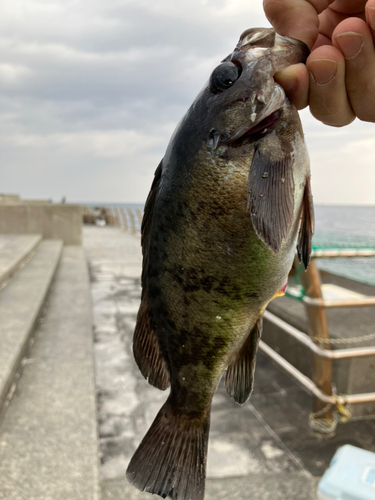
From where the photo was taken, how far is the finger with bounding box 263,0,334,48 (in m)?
1.38

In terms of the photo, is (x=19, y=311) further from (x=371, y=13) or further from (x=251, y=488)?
(x=371, y=13)

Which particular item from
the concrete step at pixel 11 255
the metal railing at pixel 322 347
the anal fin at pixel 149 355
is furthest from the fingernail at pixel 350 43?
the concrete step at pixel 11 255

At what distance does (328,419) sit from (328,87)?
12.5ft

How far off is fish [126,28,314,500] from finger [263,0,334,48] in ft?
0.68

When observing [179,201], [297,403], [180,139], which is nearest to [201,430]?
[179,201]

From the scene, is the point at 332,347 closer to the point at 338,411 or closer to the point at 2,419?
the point at 338,411

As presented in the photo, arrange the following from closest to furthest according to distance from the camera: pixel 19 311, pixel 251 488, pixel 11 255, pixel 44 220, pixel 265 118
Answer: pixel 265 118
pixel 251 488
pixel 19 311
pixel 11 255
pixel 44 220

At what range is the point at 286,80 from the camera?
1147mm

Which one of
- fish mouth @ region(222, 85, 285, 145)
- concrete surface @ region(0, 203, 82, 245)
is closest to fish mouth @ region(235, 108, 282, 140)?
fish mouth @ region(222, 85, 285, 145)

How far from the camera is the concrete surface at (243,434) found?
A: 3.36 metres

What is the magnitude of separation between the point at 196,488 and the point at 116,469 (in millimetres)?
2598

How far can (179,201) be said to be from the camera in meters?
1.21

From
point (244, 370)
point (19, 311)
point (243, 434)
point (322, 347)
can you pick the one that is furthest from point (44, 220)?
point (244, 370)

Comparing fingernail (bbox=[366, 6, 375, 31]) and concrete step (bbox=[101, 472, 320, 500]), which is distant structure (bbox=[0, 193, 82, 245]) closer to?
concrete step (bbox=[101, 472, 320, 500])
